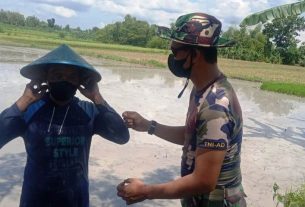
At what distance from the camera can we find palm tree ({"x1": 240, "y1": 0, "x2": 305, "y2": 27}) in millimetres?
8578

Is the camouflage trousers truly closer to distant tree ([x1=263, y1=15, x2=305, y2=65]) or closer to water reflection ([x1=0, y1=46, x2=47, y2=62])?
water reflection ([x1=0, y1=46, x2=47, y2=62])

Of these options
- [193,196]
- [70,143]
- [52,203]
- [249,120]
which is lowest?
[249,120]

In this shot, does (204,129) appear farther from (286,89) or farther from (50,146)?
(286,89)

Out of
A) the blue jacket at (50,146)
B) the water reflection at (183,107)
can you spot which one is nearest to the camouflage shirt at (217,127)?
the blue jacket at (50,146)

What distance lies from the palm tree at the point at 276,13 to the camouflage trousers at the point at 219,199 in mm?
7381

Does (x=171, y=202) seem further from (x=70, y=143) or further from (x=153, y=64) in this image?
(x=153, y=64)

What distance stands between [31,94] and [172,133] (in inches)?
33.3

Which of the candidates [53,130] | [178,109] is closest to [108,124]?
[53,130]

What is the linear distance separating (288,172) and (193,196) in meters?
6.05

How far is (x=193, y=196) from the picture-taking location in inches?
78.6

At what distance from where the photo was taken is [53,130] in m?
2.16

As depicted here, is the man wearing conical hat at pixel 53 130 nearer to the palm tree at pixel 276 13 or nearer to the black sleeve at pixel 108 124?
Answer: the black sleeve at pixel 108 124

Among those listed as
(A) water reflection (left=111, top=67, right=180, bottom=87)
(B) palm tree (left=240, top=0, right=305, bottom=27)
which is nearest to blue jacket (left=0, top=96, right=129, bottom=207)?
(B) palm tree (left=240, top=0, right=305, bottom=27)

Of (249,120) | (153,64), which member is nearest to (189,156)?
(249,120)
